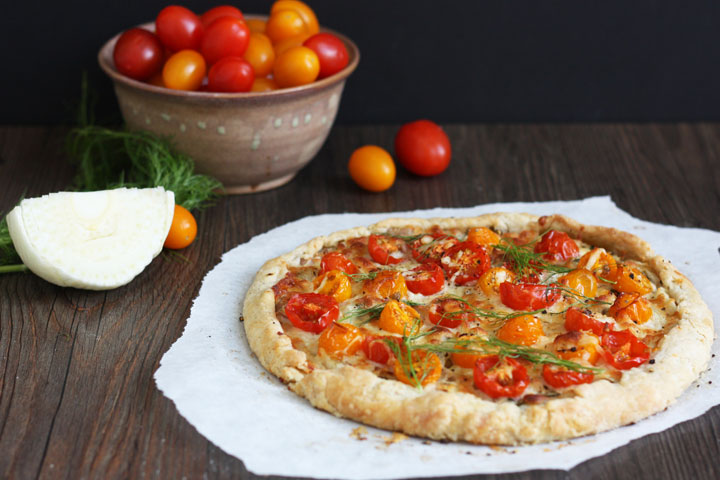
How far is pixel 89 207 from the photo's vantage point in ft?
11.1

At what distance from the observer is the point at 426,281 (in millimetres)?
3217

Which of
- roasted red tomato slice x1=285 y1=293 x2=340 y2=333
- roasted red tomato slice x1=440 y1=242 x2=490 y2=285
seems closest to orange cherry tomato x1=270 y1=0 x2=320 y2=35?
roasted red tomato slice x1=440 y1=242 x2=490 y2=285

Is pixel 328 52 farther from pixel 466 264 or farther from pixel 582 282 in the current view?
pixel 582 282

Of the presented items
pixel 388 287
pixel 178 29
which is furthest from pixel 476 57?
pixel 388 287

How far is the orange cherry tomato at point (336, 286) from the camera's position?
3.16m

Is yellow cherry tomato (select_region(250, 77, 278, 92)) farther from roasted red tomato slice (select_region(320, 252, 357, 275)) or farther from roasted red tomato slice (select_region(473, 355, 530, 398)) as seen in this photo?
roasted red tomato slice (select_region(473, 355, 530, 398))

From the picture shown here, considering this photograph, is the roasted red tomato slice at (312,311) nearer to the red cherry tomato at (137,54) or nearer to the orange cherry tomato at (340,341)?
the orange cherry tomato at (340,341)

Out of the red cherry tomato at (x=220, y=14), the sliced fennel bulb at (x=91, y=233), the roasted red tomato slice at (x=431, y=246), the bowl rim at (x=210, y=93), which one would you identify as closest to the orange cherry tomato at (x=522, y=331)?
the roasted red tomato slice at (x=431, y=246)

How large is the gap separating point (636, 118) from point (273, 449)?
368cm

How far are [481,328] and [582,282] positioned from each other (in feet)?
1.70

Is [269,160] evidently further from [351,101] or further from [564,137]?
[564,137]

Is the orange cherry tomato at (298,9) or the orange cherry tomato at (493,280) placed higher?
the orange cherry tomato at (298,9)

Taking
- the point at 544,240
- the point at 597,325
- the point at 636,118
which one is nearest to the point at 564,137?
the point at 636,118

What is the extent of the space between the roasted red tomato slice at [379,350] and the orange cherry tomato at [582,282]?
78cm
